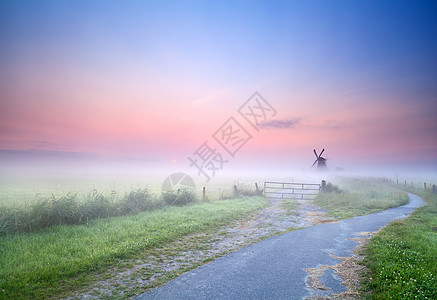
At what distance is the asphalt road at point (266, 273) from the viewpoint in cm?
551

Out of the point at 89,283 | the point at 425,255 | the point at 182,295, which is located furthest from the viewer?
the point at 425,255

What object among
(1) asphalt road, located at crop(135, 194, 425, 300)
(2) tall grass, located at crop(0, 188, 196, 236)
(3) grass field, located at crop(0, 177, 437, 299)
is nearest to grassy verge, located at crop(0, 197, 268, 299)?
(3) grass field, located at crop(0, 177, 437, 299)

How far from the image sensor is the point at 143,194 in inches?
631

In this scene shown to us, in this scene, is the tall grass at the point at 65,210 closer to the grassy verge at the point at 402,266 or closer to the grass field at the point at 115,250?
the grass field at the point at 115,250

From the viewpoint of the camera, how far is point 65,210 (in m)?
11.5

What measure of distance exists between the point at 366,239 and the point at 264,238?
477 centimetres

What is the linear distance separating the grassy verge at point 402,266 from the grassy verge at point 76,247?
7253mm

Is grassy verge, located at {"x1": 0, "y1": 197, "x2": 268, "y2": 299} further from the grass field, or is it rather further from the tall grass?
the tall grass

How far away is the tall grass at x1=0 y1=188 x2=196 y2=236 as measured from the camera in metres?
10.1

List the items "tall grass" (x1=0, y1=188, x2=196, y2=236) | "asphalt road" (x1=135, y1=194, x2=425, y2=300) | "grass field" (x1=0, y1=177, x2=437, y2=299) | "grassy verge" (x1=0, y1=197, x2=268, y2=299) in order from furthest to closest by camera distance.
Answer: "tall grass" (x1=0, y1=188, x2=196, y2=236), "grassy verge" (x1=0, y1=197, x2=268, y2=299), "grass field" (x1=0, y1=177, x2=437, y2=299), "asphalt road" (x1=135, y1=194, x2=425, y2=300)

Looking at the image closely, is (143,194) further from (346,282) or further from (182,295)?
(346,282)

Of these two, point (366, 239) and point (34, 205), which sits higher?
point (34, 205)

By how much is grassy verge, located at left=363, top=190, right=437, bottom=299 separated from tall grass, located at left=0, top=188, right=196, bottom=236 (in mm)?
12624

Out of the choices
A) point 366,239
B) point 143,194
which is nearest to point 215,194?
point 143,194
